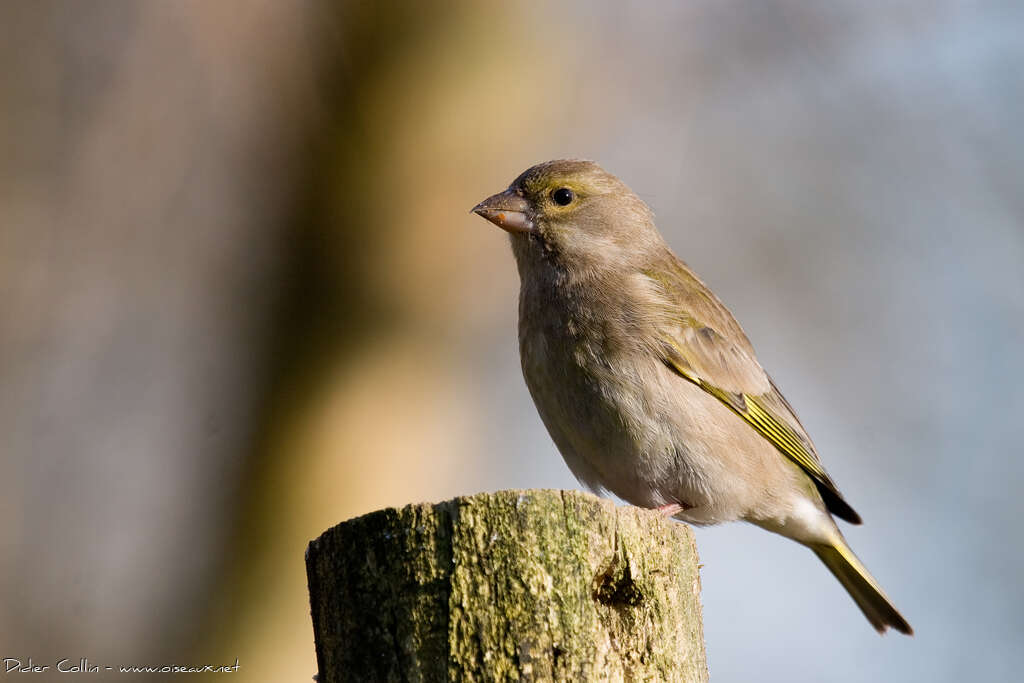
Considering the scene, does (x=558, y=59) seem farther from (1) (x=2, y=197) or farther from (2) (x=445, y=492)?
(1) (x=2, y=197)

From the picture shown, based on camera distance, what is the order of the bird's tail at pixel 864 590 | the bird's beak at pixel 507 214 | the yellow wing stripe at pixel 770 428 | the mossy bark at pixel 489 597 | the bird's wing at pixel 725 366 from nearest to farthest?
the mossy bark at pixel 489 597 → the bird's wing at pixel 725 366 → the yellow wing stripe at pixel 770 428 → the bird's beak at pixel 507 214 → the bird's tail at pixel 864 590

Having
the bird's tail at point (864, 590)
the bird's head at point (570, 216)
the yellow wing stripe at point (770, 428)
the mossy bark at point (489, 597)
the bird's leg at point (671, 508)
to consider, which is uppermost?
the bird's head at point (570, 216)

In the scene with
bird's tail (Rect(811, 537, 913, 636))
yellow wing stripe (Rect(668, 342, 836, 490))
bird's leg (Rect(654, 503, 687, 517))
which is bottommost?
bird's tail (Rect(811, 537, 913, 636))

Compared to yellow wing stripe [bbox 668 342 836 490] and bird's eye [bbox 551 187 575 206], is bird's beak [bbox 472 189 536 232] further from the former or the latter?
yellow wing stripe [bbox 668 342 836 490]

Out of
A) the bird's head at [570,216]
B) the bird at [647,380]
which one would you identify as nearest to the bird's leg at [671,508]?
the bird at [647,380]

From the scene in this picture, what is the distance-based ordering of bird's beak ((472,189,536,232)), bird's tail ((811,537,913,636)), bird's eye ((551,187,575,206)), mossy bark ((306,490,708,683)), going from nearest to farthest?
mossy bark ((306,490,708,683)) < bird's beak ((472,189,536,232)) < bird's eye ((551,187,575,206)) < bird's tail ((811,537,913,636))

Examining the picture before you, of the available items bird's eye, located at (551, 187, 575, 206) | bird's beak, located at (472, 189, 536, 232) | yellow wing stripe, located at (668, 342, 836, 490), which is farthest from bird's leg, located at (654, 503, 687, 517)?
bird's eye, located at (551, 187, 575, 206)

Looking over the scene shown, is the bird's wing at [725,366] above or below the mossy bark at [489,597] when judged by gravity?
above

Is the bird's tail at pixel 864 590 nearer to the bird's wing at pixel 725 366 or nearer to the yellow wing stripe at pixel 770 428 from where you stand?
the bird's wing at pixel 725 366

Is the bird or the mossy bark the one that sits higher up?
the bird
